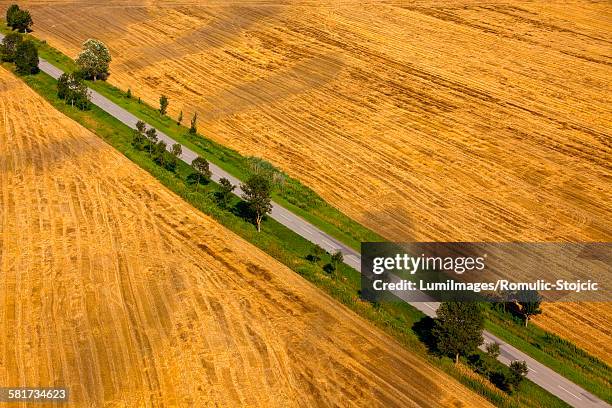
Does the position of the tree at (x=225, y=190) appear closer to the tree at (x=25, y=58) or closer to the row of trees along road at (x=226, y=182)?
the row of trees along road at (x=226, y=182)

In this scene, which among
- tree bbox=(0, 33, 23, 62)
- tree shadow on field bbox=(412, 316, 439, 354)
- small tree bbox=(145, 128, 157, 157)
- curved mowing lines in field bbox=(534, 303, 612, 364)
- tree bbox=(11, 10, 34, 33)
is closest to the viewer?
tree shadow on field bbox=(412, 316, 439, 354)

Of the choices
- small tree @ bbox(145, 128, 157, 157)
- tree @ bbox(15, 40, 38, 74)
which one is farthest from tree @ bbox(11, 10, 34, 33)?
small tree @ bbox(145, 128, 157, 157)

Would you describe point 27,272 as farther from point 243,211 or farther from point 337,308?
point 337,308

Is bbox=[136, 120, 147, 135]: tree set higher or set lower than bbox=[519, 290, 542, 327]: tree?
lower

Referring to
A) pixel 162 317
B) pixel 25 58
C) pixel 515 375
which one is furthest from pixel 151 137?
pixel 515 375

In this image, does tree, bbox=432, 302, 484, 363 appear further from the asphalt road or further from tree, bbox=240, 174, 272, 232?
tree, bbox=240, 174, 272, 232

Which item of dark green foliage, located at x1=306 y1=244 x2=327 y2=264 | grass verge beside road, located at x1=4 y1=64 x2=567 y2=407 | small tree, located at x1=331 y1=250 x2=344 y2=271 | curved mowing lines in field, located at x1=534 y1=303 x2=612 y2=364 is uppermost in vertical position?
curved mowing lines in field, located at x1=534 y1=303 x2=612 y2=364
